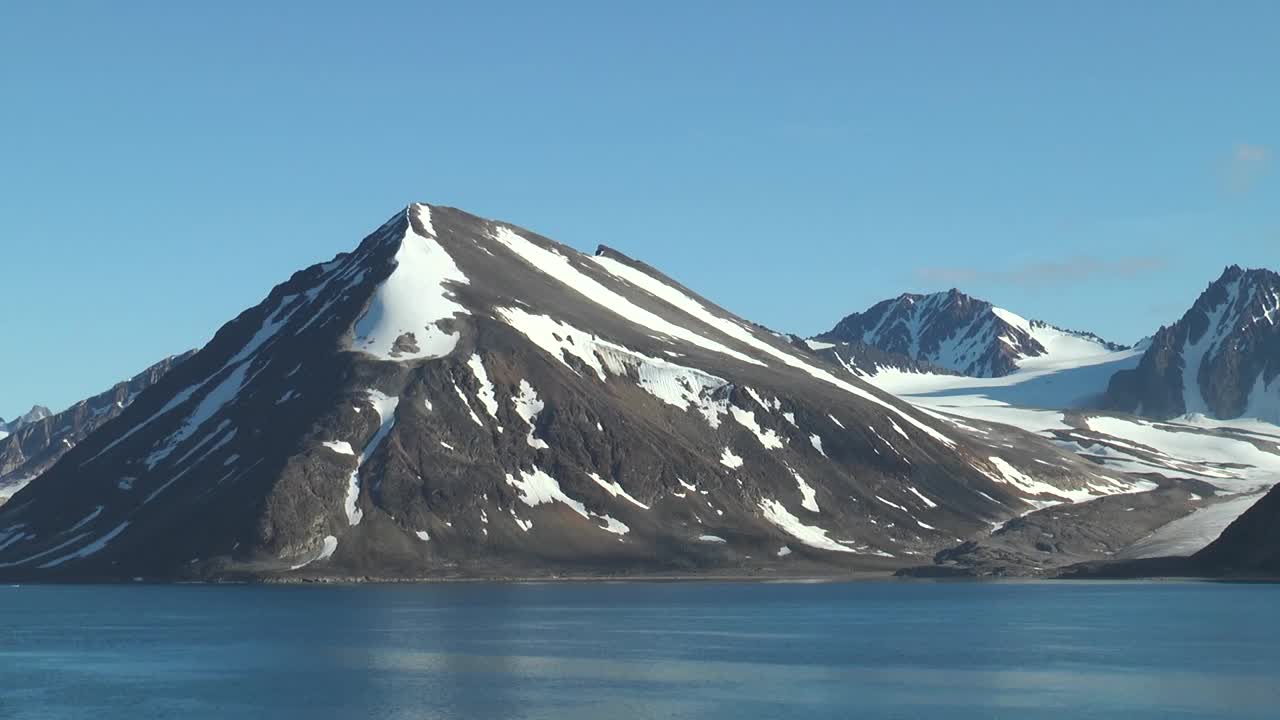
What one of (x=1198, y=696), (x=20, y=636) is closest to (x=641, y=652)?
(x=1198, y=696)

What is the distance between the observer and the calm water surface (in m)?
96.4

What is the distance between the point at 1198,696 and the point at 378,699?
43.5 meters

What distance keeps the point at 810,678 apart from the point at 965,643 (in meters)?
27.9

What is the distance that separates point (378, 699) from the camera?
9969cm

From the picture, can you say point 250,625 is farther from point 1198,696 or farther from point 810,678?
point 1198,696

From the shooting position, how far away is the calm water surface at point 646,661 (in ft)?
316

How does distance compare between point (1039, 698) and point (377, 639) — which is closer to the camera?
point (1039, 698)

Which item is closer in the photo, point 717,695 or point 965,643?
point 717,695

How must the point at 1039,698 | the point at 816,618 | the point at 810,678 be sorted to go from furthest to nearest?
the point at 816,618 < the point at 810,678 < the point at 1039,698

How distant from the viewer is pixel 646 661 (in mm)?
118875

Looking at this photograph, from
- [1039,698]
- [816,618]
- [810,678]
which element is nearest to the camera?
[1039,698]

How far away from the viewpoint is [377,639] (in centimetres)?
13800

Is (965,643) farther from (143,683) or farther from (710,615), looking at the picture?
(143,683)

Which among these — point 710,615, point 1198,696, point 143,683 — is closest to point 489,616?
point 710,615
